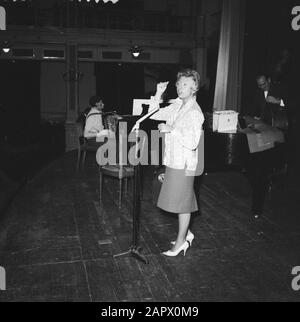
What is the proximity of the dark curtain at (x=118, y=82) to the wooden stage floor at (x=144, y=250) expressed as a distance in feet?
36.8

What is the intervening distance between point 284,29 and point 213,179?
3.09 meters

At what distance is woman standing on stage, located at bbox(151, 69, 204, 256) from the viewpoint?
287 cm

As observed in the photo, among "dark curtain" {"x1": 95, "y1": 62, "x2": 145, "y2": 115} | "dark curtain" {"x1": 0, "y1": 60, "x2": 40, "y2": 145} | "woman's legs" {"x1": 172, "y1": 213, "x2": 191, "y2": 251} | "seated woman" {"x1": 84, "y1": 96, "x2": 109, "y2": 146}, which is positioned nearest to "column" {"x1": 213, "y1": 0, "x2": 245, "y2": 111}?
"seated woman" {"x1": 84, "y1": 96, "x2": 109, "y2": 146}

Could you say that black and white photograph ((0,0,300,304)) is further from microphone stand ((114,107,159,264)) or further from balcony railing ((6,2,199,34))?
balcony railing ((6,2,199,34))

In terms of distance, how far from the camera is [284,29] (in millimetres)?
7070

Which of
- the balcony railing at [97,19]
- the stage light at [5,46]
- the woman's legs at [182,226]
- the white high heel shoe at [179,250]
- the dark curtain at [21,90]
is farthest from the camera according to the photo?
the dark curtain at [21,90]

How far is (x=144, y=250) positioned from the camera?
345cm

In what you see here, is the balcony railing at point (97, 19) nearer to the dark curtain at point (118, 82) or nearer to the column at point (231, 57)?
the dark curtain at point (118, 82)

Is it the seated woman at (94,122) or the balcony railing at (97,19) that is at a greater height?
the balcony railing at (97,19)

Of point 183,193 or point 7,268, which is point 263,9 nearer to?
point 183,193

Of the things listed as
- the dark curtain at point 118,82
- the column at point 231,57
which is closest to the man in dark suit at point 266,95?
the column at point 231,57

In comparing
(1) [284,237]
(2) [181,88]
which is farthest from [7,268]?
(1) [284,237]

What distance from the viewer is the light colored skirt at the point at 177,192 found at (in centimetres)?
302

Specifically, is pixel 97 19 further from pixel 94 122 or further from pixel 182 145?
pixel 182 145
